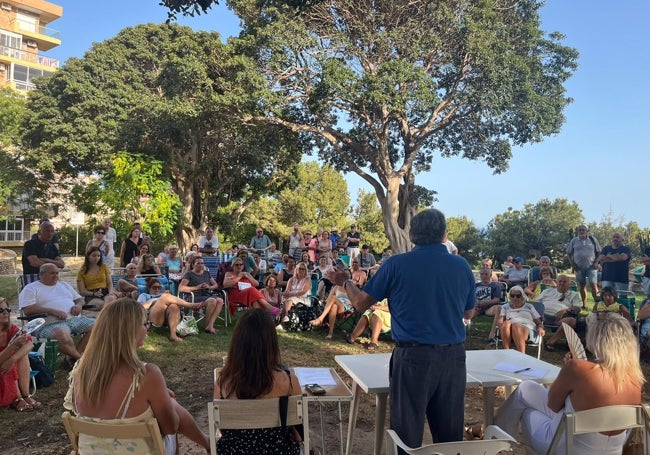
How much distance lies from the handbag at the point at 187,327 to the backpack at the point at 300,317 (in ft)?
4.64

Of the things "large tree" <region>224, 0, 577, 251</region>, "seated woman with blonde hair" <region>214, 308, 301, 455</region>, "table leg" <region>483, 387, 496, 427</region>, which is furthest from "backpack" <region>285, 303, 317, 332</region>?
"large tree" <region>224, 0, 577, 251</region>

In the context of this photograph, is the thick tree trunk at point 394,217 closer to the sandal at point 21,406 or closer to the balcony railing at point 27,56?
the sandal at point 21,406

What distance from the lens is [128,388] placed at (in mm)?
2252

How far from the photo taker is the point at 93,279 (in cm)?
672

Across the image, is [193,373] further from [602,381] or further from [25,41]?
[25,41]

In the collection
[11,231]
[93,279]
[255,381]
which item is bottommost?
[255,381]

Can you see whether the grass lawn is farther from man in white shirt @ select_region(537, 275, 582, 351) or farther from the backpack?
man in white shirt @ select_region(537, 275, 582, 351)

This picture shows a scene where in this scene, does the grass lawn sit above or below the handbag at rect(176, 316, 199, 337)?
below

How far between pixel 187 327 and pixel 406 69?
37.8ft

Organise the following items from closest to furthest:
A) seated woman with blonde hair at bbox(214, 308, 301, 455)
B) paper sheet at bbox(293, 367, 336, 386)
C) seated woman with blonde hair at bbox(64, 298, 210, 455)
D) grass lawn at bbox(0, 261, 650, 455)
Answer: seated woman with blonde hair at bbox(64, 298, 210, 455)
seated woman with blonde hair at bbox(214, 308, 301, 455)
paper sheet at bbox(293, 367, 336, 386)
grass lawn at bbox(0, 261, 650, 455)

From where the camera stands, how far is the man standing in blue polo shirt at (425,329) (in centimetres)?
248

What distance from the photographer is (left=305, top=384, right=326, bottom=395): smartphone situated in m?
2.84

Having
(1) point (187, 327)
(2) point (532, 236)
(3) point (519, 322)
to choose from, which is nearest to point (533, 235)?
(2) point (532, 236)

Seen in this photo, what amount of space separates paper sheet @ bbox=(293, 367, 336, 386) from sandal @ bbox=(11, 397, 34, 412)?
260cm
